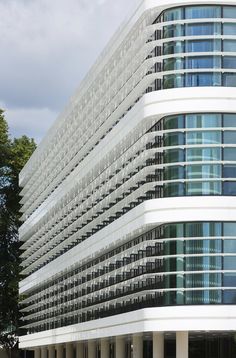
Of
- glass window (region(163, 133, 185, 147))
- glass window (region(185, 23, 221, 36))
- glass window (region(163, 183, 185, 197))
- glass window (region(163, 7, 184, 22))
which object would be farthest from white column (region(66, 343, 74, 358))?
glass window (region(185, 23, 221, 36))

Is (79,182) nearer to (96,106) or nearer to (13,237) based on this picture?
(96,106)

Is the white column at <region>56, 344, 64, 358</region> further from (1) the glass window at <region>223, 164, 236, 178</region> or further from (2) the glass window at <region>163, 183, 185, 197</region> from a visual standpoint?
(1) the glass window at <region>223, 164, 236, 178</region>

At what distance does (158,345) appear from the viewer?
44031 millimetres

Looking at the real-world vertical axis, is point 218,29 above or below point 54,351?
above

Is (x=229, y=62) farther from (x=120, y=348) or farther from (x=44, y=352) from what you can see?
(x=44, y=352)

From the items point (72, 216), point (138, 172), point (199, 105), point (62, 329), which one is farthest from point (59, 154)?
point (199, 105)

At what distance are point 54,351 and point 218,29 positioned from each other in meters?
40.7

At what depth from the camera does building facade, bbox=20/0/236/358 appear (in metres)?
40.9

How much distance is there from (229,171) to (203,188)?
123 centimetres

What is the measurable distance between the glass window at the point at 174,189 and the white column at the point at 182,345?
5.55 metres

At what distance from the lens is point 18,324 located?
89500 millimetres

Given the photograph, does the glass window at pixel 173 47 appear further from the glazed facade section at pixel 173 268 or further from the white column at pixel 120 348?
the white column at pixel 120 348

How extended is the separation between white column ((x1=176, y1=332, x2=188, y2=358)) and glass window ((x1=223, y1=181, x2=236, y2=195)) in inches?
231

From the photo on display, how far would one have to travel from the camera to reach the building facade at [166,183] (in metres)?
40.9
